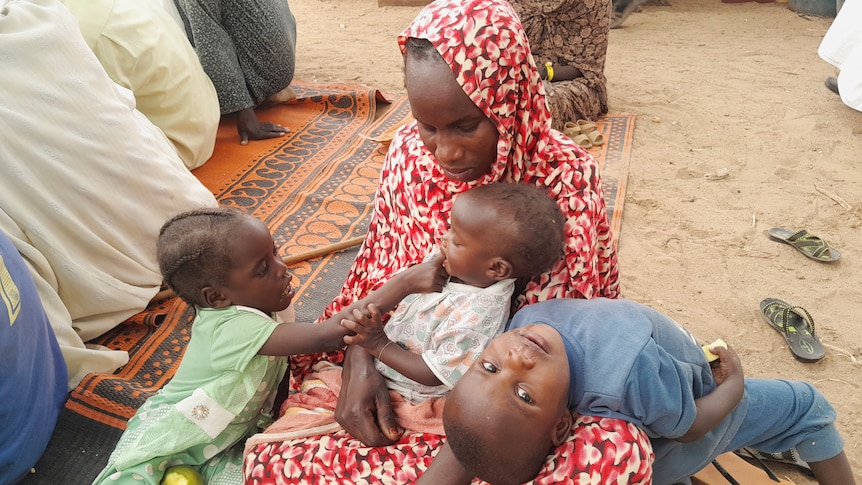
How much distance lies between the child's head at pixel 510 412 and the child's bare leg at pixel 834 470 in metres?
0.89

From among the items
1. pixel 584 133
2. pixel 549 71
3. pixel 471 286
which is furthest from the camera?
pixel 549 71

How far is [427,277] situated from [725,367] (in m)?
0.78

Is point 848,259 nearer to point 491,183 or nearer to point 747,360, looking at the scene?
point 747,360

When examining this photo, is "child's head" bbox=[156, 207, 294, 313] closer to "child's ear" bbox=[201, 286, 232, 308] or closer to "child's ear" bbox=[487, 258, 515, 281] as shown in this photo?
"child's ear" bbox=[201, 286, 232, 308]

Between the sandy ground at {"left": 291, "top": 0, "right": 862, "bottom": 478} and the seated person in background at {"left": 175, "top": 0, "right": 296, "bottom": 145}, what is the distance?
1.23 meters

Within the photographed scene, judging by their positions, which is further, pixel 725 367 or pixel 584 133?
pixel 584 133

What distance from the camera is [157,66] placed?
3.71m

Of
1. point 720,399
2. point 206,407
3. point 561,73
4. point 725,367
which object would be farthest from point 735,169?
point 206,407

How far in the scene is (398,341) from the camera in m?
1.83

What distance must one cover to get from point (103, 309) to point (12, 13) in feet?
3.67

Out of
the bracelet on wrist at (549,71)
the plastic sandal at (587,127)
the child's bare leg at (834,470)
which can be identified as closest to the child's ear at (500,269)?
the child's bare leg at (834,470)

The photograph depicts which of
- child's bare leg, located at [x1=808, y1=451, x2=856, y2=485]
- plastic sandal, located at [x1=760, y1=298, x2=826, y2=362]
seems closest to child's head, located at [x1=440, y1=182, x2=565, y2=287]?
child's bare leg, located at [x1=808, y1=451, x2=856, y2=485]

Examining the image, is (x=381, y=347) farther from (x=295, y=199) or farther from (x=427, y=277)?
(x=295, y=199)

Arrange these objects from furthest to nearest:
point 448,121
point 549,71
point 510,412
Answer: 1. point 549,71
2. point 448,121
3. point 510,412
